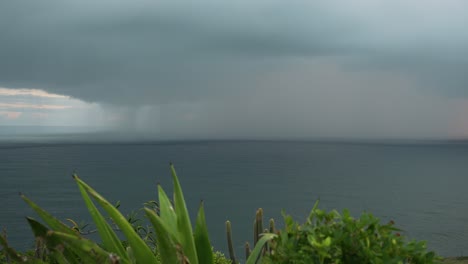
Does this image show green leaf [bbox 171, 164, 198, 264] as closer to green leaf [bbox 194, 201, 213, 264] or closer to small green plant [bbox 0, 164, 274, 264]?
small green plant [bbox 0, 164, 274, 264]

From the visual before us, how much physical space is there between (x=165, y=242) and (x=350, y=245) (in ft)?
4.76

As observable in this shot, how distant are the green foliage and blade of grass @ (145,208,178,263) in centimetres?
96

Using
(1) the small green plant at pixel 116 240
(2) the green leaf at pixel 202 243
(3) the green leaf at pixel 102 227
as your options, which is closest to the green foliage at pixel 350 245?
(1) the small green plant at pixel 116 240

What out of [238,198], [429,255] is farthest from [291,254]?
[238,198]

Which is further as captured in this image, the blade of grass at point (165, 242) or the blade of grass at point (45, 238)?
the blade of grass at point (165, 242)

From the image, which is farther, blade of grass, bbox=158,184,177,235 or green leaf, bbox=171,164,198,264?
blade of grass, bbox=158,184,177,235

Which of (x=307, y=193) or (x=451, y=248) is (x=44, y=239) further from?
(x=307, y=193)

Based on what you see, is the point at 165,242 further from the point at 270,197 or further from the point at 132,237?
the point at 270,197

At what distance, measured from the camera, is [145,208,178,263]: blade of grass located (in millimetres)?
2939

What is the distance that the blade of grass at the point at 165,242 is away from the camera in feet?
9.64

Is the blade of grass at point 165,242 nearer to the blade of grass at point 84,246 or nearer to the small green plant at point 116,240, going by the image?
the small green plant at point 116,240

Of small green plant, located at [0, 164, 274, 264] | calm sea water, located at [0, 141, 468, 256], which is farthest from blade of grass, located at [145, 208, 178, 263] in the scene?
calm sea water, located at [0, 141, 468, 256]

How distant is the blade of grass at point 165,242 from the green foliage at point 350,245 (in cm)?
96

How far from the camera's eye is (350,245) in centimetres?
213
